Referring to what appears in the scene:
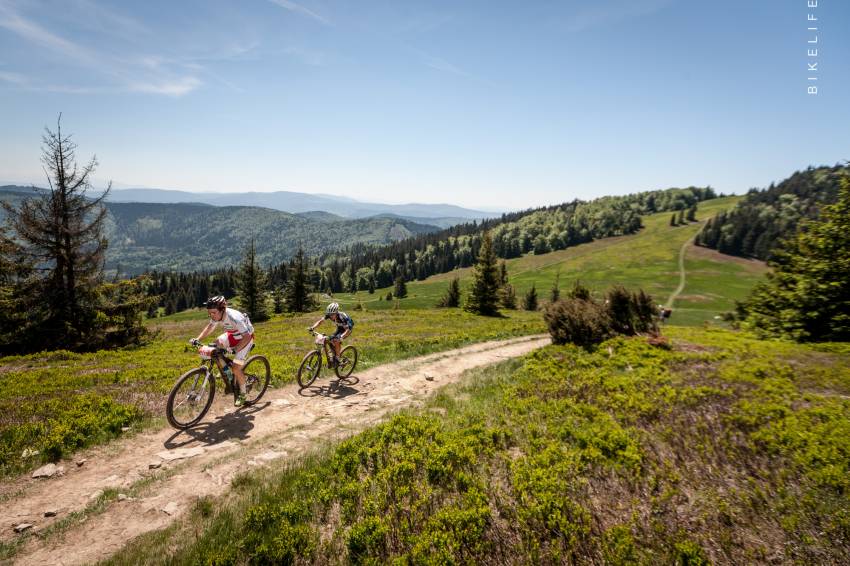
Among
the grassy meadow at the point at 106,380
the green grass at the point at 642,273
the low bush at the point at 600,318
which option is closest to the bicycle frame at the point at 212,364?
the grassy meadow at the point at 106,380

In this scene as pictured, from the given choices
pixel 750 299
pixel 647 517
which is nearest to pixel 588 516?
pixel 647 517

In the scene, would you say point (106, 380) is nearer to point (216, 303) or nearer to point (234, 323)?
point (234, 323)

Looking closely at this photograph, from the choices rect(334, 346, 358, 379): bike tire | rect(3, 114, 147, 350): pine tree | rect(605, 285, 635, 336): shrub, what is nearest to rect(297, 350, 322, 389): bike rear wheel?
rect(334, 346, 358, 379): bike tire

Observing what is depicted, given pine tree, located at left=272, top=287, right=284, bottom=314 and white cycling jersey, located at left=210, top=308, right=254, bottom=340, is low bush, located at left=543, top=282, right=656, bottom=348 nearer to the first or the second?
white cycling jersey, located at left=210, top=308, right=254, bottom=340

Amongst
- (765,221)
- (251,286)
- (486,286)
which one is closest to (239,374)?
(486,286)

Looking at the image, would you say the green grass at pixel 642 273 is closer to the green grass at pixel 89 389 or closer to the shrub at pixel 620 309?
the shrub at pixel 620 309

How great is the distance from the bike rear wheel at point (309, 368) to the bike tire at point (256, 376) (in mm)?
1163

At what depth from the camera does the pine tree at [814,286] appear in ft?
50.6

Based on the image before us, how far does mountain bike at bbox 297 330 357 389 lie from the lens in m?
12.5

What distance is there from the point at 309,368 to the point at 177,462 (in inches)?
218

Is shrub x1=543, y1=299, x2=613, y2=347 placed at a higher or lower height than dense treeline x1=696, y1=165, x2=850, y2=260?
lower

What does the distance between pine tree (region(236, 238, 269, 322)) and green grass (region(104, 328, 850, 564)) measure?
49738 millimetres

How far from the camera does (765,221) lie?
141500 millimetres

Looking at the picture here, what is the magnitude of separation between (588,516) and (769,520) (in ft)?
8.23
